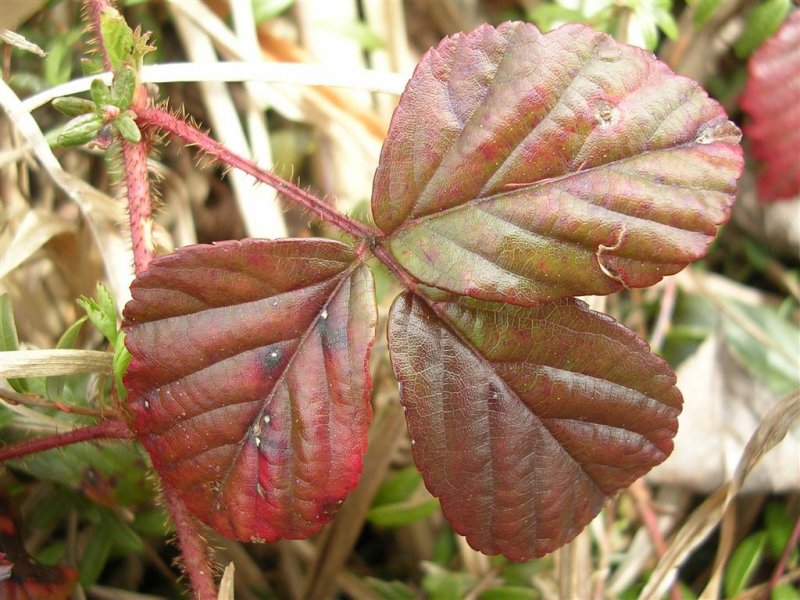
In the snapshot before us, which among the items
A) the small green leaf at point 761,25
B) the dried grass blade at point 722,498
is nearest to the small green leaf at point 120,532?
the dried grass blade at point 722,498

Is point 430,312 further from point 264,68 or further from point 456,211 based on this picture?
point 264,68

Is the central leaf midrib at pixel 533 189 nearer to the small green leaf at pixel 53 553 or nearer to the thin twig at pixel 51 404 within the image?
the thin twig at pixel 51 404

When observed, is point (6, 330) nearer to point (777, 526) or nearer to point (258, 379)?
point (258, 379)

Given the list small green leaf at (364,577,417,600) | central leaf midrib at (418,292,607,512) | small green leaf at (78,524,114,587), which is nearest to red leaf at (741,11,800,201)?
central leaf midrib at (418,292,607,512)

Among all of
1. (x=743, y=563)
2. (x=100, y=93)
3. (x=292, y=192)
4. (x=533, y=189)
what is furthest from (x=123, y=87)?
(x=743, y=563)

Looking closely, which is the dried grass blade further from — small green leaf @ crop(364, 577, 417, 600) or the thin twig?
the thin twig
